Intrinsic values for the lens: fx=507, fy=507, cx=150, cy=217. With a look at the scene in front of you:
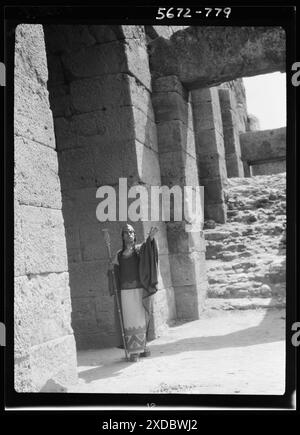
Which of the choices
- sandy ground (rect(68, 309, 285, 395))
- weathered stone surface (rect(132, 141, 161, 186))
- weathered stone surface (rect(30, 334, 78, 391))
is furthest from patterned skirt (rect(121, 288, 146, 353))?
weathered stone surface (rect(132, 141, 161, 186))

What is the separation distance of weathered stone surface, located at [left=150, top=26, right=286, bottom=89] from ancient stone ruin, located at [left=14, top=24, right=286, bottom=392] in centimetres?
2

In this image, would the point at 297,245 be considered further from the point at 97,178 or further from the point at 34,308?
the point at 97,178

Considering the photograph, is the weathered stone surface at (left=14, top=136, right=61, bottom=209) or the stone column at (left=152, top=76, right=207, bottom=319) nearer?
the weathered stone surface at (left=14, top=136, right=61, bottom=209)

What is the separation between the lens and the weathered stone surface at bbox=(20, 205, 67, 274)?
4609 millimetres

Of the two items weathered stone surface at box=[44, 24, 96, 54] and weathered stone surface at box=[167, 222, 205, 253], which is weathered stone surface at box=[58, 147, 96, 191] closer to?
weathered stone surface at box=[44, 24, 96, 54]

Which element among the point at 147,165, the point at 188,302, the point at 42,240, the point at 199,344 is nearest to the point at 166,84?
the point at 147,165

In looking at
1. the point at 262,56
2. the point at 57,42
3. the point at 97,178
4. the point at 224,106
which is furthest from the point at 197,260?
the point at 224,106

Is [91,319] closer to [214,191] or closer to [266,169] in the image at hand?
[214,191]

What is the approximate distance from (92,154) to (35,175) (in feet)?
9.51

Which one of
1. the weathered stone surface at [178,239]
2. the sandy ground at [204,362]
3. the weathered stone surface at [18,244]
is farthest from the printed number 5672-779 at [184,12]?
the weathered stone surface at [178,239]

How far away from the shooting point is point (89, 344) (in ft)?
24.6

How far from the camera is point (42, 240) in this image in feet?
16.0

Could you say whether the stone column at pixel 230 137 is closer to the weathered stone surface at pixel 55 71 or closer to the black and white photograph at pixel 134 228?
the black and white photograph at pixel 134 228

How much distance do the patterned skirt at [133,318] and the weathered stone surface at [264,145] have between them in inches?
412
